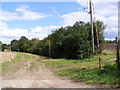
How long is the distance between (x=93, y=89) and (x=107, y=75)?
230 cm

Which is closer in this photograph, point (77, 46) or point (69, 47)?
point (77, 46)

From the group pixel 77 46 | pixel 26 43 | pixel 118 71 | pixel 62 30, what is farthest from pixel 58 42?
pixel 26 43

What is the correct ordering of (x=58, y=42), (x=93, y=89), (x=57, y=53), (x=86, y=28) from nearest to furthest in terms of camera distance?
(x=93, y=89), (x=86, y=28), (x=58, y=42), (x=57, y=53)

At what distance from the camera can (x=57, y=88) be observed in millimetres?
7512

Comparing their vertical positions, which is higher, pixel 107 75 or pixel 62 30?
pixel 62 30

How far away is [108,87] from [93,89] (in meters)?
0.63

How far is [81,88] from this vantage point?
7.51 meters

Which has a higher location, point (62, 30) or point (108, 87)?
point (62, 30)

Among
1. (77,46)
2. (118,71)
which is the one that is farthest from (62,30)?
(118,71)

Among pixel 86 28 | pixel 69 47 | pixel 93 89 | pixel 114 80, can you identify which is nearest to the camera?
pixel 93 89

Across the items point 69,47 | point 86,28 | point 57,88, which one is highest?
point 86,28

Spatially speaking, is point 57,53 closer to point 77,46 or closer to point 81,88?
point 77,46

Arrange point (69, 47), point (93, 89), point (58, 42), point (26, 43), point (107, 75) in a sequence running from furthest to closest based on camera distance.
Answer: point (26, 43)
point (58, 42)
point (69, 47)
point (107, 75)
point (93, 89)

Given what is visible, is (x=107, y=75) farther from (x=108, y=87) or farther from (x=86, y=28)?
(x=86, y=28)
